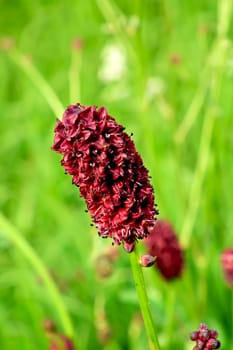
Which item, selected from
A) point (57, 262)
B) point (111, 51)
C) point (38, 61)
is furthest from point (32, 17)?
point (57, 262)

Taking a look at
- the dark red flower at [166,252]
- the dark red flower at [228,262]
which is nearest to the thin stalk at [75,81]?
the dark red flower at [166,252]

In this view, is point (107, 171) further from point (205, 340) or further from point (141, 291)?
point (205, 340)

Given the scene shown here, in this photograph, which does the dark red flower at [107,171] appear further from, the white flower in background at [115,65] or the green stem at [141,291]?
the white flower in background at [115,65]

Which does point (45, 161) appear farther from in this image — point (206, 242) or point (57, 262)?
point (206, 242)

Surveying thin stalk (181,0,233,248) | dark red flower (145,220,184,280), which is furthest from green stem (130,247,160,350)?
thin stalk (181,0,233,248)

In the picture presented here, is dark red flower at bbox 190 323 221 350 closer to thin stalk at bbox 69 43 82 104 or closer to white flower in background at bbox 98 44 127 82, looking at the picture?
thin stalk at bbox 69 43 82 104

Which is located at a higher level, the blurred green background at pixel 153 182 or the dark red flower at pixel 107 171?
the blurred green background at pixel 153 182
